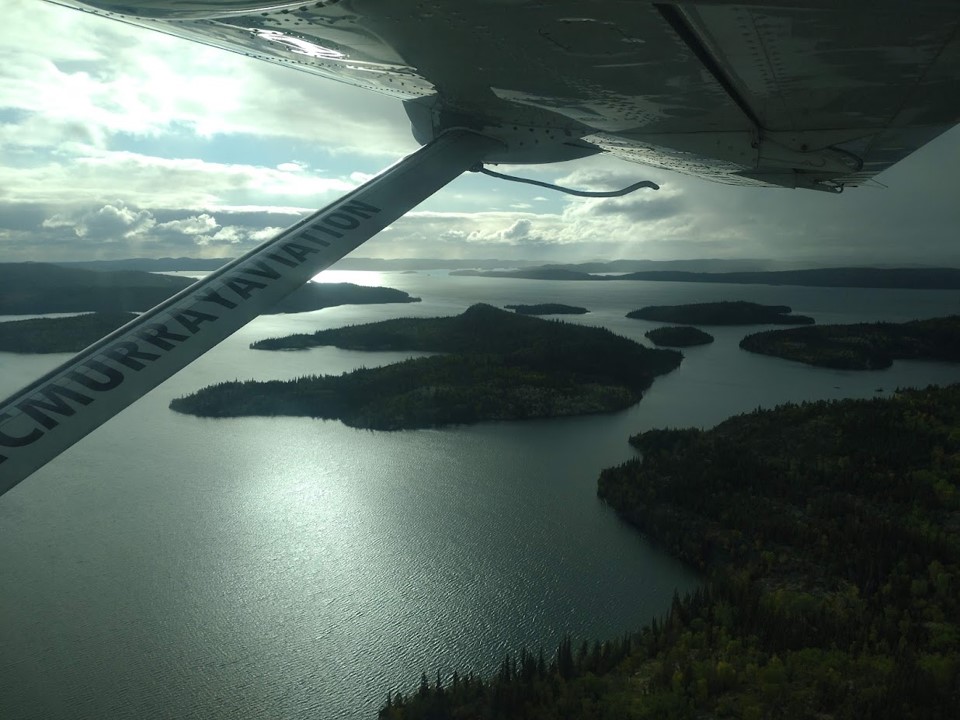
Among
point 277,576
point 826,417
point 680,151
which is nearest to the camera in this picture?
point 680,151

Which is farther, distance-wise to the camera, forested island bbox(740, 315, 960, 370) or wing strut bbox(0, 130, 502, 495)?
forested island bbox(740, 315, 960, 370)

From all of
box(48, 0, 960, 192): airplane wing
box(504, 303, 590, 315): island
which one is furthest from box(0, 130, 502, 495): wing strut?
box(504, 303, 590, 315): island

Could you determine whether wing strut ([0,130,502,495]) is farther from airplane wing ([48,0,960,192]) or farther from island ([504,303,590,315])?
island ([504,303,590,315])

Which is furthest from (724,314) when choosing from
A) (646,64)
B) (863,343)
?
(646,64)

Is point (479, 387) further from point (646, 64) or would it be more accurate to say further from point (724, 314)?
point (724, 314)

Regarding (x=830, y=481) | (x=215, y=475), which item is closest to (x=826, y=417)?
(x=830, y=481)

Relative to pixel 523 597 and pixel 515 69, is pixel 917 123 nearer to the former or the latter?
pixel 515 69
